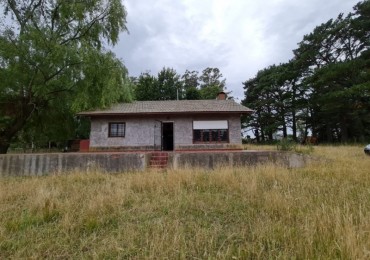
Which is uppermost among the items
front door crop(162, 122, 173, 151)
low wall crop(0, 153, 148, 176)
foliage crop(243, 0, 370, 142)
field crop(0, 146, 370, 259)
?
foliage crop(243, 0, 370, 142)

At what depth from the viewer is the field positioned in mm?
2963

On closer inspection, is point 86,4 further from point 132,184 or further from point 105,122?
point 132,184

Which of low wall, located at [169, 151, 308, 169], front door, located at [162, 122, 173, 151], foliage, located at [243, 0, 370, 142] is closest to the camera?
low wall, located at [169, 151, 308, 169]

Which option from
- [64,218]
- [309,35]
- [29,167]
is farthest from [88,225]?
[309,35]

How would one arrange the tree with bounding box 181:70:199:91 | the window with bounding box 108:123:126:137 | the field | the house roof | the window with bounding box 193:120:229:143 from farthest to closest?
the tree with bounding box 181:70:199:91 → the window with bounding box 108:123:126:137 → the window with bounding box 193:120:229:143 → the house roof → the field

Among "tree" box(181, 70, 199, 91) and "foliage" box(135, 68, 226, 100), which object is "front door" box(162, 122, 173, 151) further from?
"tree" box(181, 70, 199, 91)

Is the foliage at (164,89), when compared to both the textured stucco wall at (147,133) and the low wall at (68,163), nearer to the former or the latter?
the textured stucco wall at (147,133)

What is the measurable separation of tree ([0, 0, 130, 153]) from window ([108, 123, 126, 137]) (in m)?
3.11

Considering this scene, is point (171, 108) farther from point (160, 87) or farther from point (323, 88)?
point (323, 88)

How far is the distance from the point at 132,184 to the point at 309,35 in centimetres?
3271

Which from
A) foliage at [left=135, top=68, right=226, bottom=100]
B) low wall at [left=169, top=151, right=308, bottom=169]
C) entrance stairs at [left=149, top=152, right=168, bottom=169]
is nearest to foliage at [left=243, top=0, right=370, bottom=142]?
foliage at [left=135, top=68, right=226, bottom=100]

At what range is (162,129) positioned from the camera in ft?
57.0

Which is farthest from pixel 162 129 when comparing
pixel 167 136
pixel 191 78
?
pixel 191 78

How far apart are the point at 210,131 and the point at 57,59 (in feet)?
33.3
